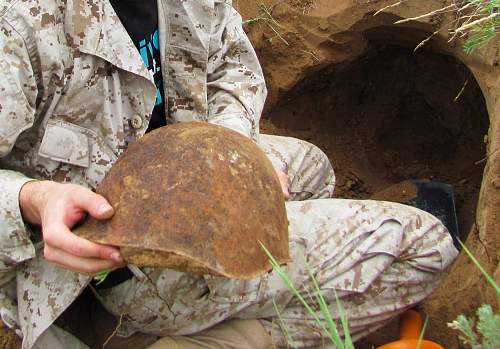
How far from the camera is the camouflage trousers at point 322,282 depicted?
69.2 inches

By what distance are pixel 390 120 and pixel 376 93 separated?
0.16 metres

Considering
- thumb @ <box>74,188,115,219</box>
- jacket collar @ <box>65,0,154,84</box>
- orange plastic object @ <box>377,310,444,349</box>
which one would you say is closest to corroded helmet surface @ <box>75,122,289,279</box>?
thumb @ <box>74,188,115,219</box>

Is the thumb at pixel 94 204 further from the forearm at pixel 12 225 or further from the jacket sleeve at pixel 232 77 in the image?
the jacket sleeve at pixel 232 77

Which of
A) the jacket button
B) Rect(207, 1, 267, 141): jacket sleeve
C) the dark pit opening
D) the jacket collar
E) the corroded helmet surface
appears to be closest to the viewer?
the corroded helmet surface

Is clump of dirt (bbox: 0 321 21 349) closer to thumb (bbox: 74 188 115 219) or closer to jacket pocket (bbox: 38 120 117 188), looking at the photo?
jacket pocket (bbox: 38 120 117 188)

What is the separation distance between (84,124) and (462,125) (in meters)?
1.93

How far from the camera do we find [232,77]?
2.01m

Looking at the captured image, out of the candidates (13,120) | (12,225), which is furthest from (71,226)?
(13,120)

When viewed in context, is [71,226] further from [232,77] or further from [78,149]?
[232,77]

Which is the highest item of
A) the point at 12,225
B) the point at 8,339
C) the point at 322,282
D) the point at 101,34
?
the point at 101,34

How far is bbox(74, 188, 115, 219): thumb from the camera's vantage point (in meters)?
1.27

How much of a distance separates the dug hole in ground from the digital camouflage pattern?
770mm

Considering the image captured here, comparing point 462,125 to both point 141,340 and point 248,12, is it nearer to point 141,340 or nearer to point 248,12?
point 248,12

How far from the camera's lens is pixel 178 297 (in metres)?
1.75
